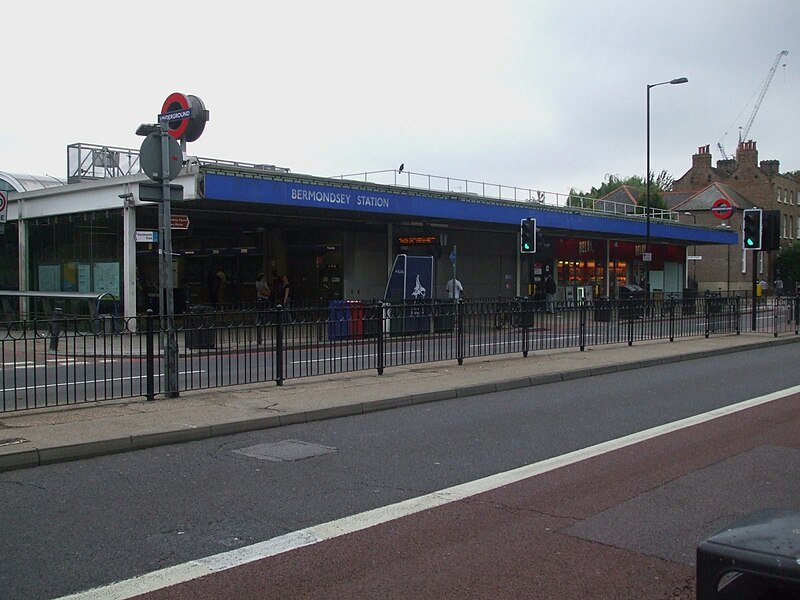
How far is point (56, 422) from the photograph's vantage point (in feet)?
31.9

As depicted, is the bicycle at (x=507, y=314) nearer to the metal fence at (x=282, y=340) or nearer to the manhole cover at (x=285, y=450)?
the metal fence at (x=282, y=340)

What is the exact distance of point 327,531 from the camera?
5.93 metres

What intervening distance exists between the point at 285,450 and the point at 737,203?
6976 centimetres

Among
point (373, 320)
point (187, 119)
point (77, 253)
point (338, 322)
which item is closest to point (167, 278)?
point (338, 322)

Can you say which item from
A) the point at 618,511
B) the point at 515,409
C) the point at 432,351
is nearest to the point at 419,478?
the point at 618,511

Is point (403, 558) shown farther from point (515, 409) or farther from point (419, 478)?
point (515, 409)

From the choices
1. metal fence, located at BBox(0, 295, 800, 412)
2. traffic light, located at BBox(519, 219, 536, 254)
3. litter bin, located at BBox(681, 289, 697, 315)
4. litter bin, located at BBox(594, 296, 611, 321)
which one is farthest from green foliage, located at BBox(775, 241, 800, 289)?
litter bin, located at BBox(594, 296, 611, 321)

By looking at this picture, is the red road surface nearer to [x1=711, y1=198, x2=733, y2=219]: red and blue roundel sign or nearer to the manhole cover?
the manhole cover

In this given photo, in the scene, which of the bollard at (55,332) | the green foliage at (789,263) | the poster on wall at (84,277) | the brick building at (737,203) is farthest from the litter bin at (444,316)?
the green foliage at (789,263)

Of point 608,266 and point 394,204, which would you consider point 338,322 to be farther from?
point 608,266

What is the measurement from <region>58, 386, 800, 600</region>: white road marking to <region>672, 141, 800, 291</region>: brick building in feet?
197

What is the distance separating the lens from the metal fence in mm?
10766

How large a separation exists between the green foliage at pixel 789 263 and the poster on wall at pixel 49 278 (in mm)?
62779

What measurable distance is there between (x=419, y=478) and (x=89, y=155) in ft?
80.9
